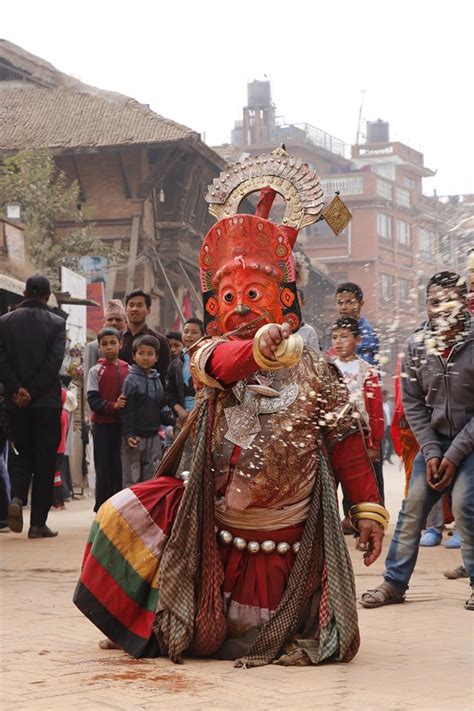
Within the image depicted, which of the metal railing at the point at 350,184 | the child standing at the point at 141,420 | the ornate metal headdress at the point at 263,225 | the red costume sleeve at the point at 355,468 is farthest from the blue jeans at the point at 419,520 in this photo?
the metal railing at the point at 350,184

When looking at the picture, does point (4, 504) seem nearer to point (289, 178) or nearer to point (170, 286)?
point (289, 178)

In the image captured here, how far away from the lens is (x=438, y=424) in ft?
21.4

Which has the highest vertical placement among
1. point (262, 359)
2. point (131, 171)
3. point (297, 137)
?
point (297, 137)

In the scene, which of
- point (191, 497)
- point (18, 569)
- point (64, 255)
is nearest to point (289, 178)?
point (191, 497)

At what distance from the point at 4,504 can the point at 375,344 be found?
338 cm

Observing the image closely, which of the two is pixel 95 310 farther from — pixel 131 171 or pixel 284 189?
pixel 284 189

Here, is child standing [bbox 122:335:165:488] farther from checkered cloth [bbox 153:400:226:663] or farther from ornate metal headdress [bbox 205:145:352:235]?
checkered cloth [bbox 153:400:226:663]

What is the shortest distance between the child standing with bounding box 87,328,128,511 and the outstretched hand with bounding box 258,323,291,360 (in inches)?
213

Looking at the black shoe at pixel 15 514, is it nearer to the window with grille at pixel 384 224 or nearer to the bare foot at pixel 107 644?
the bare foot at pixel 107 644

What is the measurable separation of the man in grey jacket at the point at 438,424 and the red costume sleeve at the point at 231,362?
190 cm

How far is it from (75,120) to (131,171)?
176 cm

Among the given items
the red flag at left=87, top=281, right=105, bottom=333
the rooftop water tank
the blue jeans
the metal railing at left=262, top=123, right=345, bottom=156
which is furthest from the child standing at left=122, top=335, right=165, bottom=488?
the rooftop water tank

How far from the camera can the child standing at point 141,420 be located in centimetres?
949

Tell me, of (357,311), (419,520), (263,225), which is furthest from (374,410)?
(263,225)
